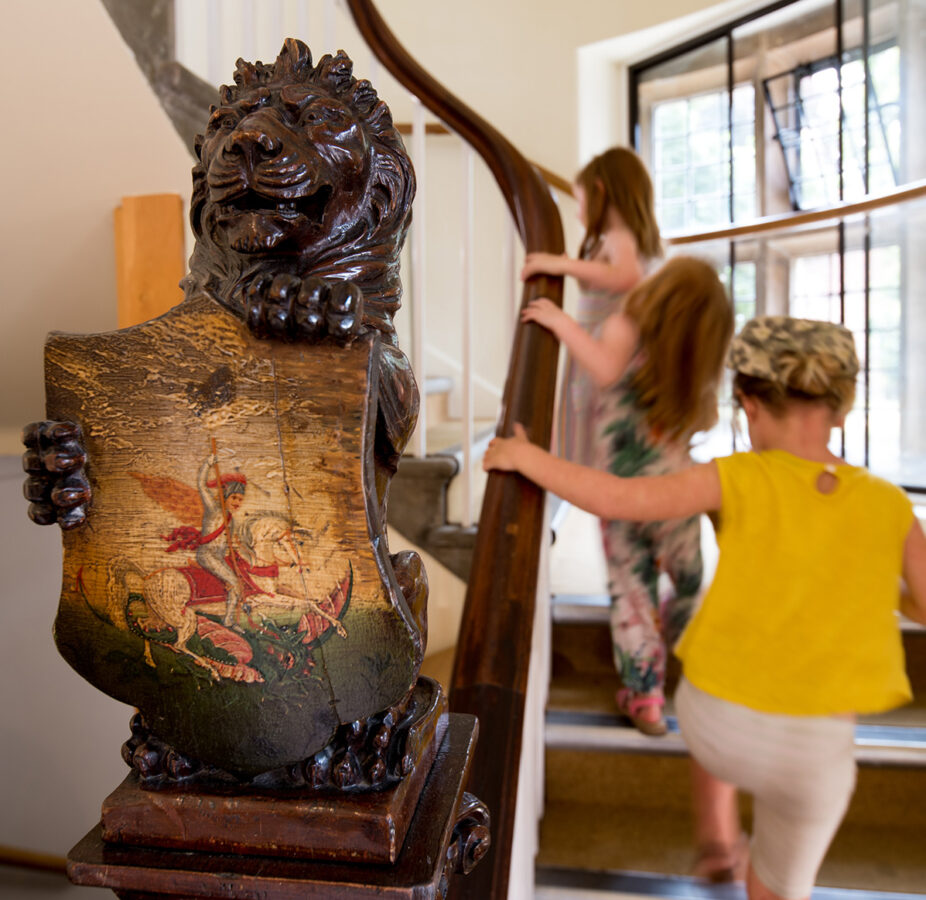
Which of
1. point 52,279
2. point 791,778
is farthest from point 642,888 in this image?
point 52,279

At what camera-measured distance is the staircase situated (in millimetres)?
1408

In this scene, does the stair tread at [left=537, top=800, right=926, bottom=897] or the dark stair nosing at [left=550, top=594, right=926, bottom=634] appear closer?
the stair tread at [left=537, top=800, right=926, bottom=897]

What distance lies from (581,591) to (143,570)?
1.72m

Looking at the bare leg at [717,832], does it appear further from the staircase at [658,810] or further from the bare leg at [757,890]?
the bare leg at [757,890]

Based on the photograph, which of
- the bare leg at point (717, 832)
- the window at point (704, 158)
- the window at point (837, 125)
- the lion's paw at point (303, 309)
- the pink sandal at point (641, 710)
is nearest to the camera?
the lion's paw at point (303, 309)

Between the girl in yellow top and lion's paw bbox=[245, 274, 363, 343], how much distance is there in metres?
0.89

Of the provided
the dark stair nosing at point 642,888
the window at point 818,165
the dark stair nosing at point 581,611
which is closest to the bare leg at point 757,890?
the dark stair nosing at point 642,888

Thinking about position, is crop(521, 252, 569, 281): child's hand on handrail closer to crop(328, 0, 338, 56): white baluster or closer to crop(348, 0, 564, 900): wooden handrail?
Answer: crop(348, 0, 564, 900): wooden handrail

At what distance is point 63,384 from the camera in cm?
39

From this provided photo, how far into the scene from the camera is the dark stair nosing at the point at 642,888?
137 cm

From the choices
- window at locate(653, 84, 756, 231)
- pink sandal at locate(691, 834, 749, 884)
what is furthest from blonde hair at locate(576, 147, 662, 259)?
window at locate(653, 84, 756, 231)

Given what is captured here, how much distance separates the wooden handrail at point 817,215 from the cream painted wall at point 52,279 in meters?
1.61

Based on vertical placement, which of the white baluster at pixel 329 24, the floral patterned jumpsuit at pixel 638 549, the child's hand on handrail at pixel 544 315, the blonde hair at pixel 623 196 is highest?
the white baluster at pixel 329 24

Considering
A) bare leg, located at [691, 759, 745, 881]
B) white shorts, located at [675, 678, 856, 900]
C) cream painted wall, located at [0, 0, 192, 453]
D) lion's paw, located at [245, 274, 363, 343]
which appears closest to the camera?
lion's paw, located at [245, 274, 363, 343]
